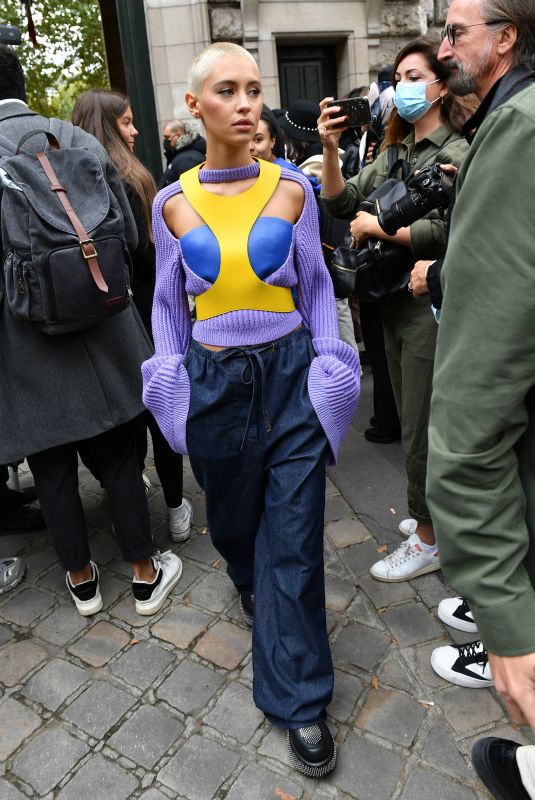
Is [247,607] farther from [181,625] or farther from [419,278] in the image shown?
[419,278]

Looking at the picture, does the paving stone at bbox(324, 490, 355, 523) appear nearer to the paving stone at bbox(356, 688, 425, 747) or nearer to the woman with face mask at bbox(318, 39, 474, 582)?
the woman with face mask at bbox(318, 39, 474, 582)

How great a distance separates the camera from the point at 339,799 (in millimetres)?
2004

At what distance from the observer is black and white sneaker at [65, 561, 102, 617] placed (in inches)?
115

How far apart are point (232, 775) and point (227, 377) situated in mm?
1257

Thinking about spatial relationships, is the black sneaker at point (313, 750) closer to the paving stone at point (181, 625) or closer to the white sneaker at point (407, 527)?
the paving stone at point (181, 625)

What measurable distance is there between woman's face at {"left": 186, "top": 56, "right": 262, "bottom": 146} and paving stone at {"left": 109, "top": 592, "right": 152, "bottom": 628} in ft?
6.50

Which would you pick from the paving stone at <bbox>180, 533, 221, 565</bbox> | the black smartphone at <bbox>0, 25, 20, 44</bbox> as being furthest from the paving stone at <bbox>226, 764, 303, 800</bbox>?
the black smartphone at <bbox>0, 25, 20, 44</bbox>

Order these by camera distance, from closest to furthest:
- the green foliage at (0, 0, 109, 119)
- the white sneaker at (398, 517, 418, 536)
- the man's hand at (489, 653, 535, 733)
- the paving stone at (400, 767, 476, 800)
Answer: the man's hand at (489, 653, 535, 733) → the paving stone at (400, 767, 476, 800) → the white sneaker at (398, 517, 418, 536) → the green foliage at (0, 0, 109, 119)

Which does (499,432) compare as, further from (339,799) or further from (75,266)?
(75,266)

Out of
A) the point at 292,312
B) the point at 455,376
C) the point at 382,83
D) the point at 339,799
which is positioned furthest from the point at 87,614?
the point at 382,83

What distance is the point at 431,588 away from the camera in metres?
2.90

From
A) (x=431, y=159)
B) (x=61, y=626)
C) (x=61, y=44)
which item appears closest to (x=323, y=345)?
(x=431, y=159)

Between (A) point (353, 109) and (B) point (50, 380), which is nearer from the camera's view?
(B) point (50, 380)

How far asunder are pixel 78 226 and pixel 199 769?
1892 mm
